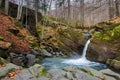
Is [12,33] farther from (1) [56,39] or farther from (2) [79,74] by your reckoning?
(2) [79,74]

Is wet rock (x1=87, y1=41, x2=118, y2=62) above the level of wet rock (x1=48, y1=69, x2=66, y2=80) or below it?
above

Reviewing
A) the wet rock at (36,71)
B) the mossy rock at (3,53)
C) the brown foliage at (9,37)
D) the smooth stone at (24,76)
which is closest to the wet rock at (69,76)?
the wet rock at (36,71)

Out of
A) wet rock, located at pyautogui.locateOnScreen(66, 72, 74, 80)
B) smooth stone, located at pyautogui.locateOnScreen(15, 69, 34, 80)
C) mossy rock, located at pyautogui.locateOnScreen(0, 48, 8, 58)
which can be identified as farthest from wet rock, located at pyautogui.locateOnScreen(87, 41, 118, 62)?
smooth stone, located at pyautogui.locateOnScreen(15, 69, 34, 80)

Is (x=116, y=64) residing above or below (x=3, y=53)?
below

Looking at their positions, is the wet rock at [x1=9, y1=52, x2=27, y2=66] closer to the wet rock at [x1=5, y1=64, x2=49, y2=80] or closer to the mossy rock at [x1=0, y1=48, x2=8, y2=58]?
the mossy rock at [x1=0, y1=48, x2=8, y2=58]

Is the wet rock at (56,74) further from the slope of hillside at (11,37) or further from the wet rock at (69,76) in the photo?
the slope of hillside at (11,37)

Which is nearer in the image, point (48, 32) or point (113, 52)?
point (113, 52)

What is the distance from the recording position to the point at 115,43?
1478cm

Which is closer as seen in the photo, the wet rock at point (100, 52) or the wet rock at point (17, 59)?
the wet rock at point (17, 59)

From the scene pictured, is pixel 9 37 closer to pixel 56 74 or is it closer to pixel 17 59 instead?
pixel 17 59

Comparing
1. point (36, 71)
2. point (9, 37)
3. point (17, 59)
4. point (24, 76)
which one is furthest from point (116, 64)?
point (9, 37)

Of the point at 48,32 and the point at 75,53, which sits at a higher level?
the point at 48,32

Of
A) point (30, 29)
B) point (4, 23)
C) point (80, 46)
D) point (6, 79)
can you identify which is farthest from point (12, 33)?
point (6, 79)

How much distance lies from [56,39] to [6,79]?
16924mm
